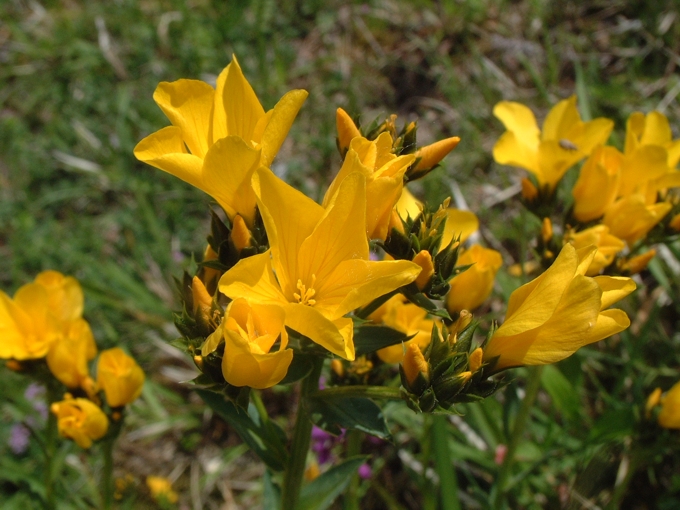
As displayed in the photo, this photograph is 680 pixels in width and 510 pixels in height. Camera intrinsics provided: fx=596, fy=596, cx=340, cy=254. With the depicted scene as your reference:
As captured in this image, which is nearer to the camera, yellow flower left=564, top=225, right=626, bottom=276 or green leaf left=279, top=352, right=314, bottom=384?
green leaf left=279, top=352, right=314, bottom=384

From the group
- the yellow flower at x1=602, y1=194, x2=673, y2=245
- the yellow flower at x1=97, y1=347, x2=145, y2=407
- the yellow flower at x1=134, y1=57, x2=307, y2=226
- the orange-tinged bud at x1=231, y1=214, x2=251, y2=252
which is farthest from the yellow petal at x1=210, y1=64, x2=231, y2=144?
the yellow flower at x1=602, y1=194, x2=673, y2=245

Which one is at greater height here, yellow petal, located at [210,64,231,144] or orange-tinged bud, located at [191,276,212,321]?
yellow petal, located at [210,64,231,144]

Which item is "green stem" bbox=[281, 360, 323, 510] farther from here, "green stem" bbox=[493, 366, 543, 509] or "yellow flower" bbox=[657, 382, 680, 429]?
"yellow flower" bbox=[657, 382, 680, 429]

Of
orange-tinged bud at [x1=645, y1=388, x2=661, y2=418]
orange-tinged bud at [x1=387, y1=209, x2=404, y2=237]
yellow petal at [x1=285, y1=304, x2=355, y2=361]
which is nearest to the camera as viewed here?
yellow petal at [x1=285, y1=304, x2=355, y2=361]

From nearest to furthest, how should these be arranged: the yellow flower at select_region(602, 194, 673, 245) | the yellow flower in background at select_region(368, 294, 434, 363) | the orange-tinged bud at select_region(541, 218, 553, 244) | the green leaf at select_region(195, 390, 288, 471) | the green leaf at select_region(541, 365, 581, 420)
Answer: the green leaf at select_region(195, 390, 288, 471) < the yellow flower in background at select_region(368, 294, 434, 363) < the yellow flower at select_region(602, 194, 673, 245) < the orange-tinged bud at select_region(541, 218, 553, 244) < the green leaf at select_region(541, 365, 581, 420)

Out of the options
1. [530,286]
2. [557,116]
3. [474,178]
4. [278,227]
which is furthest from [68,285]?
[474,178]

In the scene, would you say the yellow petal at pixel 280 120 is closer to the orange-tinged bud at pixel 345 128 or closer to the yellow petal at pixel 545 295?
the orange-tinged bud at pixel 345 128
